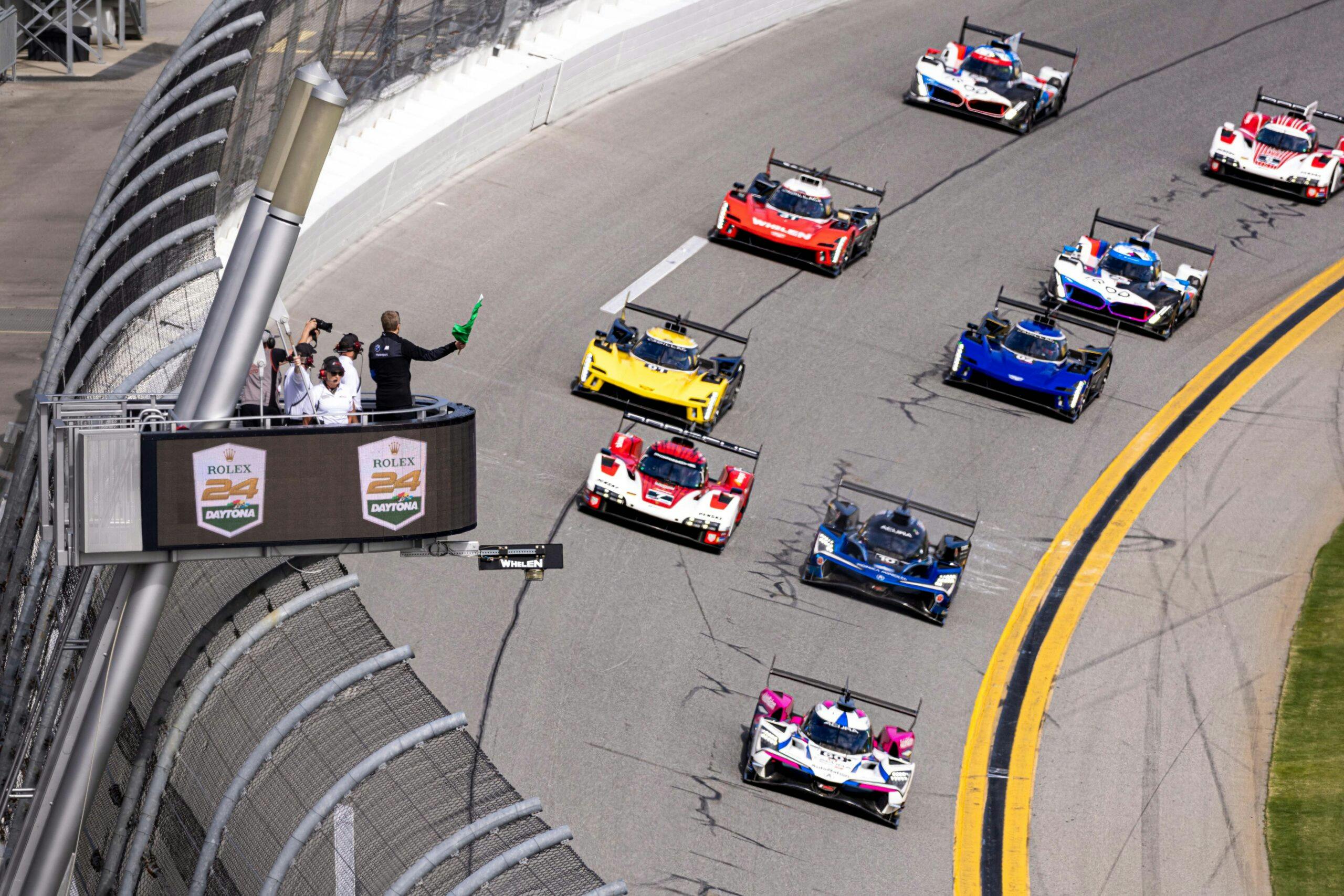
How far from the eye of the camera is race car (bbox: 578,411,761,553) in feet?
67.2

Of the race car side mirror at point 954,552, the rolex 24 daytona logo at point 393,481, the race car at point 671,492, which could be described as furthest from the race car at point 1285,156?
the rolex 24 daytona logo at point 393,481

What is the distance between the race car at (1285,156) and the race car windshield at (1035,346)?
8.68 m

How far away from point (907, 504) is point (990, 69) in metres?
14.4

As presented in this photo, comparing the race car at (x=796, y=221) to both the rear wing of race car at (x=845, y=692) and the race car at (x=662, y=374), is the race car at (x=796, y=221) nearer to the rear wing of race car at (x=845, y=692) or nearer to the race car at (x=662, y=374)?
the race car at (x=662, y=374)

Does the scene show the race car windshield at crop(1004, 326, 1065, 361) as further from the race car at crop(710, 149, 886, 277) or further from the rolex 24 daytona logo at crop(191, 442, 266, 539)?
the rolex 24 daytona logo at crop(191, 442, 266, 539)

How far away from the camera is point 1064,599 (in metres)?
21.0

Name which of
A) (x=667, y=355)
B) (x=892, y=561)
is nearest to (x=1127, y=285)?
(x=667, y=355)

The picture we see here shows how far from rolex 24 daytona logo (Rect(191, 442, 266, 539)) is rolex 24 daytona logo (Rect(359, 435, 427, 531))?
0.56 meters

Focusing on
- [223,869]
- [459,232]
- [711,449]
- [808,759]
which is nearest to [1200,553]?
[711,449]

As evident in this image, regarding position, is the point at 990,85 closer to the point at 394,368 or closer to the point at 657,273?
the point at 657,273

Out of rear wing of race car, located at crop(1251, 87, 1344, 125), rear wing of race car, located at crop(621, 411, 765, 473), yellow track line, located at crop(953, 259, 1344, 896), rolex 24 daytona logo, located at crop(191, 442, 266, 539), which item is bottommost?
yellow track line, located at crop(953, 259, 1344, 896)

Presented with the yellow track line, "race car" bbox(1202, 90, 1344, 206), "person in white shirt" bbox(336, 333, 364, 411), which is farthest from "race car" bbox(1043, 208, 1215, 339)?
"person in white shirt" bbox(336, 333, 364, 411)

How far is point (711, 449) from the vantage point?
23094 mm

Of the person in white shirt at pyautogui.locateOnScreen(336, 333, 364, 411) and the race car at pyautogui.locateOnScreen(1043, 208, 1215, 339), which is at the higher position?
the person in white shirt at pyautogui.locateOnScreen(336, 333, 364, 411)
